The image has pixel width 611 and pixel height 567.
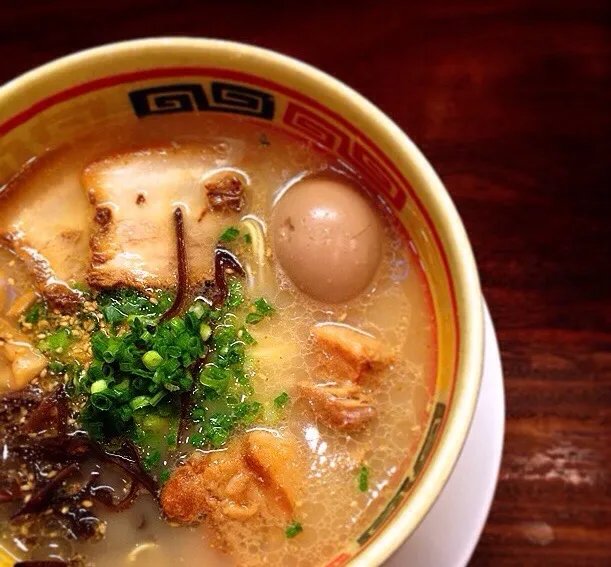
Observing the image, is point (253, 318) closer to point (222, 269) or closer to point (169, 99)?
point (222, 269)

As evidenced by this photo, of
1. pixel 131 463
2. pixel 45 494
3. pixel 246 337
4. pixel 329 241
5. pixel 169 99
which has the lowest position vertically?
pixel 45 494

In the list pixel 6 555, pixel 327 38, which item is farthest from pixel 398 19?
pixel 6 555

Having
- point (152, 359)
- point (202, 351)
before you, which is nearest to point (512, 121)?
point (202, 351)

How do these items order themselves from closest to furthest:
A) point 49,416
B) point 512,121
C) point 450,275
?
1. point 450,275
2. point 49,416
3. point 512,121

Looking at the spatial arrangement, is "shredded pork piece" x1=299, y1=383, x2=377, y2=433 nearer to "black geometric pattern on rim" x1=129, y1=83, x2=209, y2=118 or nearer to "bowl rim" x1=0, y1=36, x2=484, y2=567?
"bowl rim" x1=0, y1=36, x2=484, y2=567

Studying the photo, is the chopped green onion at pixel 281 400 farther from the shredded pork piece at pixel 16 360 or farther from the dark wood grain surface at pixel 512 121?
the dark wood grain surface at pixel 512 121

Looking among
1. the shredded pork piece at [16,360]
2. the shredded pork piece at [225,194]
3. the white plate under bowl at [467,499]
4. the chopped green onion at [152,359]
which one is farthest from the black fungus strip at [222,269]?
the white plate under bowl at [467,499]

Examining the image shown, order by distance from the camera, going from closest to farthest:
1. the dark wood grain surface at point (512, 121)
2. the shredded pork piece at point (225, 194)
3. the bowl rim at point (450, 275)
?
the bowl rim at point (450, 275) < the shredded pork piece at point (225, 194) < the dark wood grain surface at point (512, 121)

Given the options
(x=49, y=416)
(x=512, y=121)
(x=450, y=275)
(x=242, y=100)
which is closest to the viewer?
(x=450, y=275)
